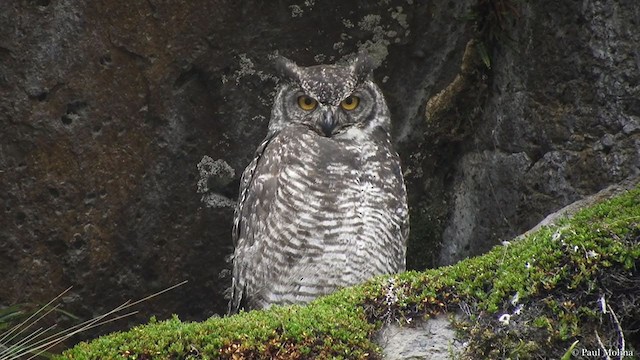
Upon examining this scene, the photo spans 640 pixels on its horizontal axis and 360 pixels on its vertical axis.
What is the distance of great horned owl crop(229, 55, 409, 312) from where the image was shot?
443 cm

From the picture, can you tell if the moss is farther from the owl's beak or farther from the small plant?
the owl's beak

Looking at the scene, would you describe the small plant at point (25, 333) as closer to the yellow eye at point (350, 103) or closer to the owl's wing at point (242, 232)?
the owl's wing at point (242, 232)

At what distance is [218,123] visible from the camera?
17.0ft

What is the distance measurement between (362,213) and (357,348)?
3.68ft

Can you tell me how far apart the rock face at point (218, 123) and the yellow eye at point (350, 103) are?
1.92ft

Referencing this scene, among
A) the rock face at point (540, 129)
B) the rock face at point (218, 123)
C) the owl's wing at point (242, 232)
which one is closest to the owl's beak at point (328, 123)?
the owl's wing at point (242, 232)

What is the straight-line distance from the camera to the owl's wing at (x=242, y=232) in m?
4.62

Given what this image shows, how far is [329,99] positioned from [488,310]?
5.22 ft

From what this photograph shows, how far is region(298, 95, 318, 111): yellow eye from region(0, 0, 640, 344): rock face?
491 mm

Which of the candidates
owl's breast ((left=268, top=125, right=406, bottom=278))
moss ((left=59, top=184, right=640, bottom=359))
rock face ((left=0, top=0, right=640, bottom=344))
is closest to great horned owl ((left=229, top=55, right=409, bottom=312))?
owl's breast ((left=268, top=125, right=406, bottom=278))

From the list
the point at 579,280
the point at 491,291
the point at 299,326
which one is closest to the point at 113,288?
the point at 299,326

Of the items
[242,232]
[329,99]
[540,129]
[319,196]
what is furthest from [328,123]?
[540,129]

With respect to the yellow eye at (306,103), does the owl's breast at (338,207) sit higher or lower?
lower

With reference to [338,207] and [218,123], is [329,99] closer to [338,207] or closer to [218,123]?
[338,207]
